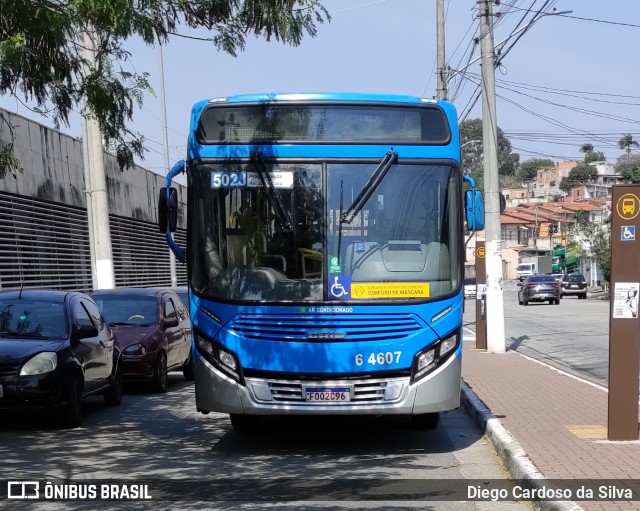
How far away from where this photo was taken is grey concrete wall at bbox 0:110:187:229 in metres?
20.9

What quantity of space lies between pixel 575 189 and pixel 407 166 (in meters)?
148

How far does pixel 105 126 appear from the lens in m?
9.34

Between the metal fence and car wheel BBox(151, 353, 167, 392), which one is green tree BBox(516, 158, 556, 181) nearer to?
the metal fence

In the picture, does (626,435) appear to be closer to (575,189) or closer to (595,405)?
(595,405)

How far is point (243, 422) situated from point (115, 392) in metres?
3.39

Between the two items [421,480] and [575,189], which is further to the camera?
[575,189]

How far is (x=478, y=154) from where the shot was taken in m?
136

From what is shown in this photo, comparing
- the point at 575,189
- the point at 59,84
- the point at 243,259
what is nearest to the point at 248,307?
the point at 243,259

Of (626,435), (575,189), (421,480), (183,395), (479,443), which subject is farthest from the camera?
(575,189)

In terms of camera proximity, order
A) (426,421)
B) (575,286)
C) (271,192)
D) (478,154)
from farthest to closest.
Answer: (478,154)
(575,286)
(426,421)
(271,192)

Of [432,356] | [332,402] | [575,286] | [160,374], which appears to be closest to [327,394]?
[332,402]

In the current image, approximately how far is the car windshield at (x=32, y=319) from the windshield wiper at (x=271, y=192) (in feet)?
11.8

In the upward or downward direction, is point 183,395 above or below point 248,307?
below

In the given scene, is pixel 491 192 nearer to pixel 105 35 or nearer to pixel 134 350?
pixel 134 350
